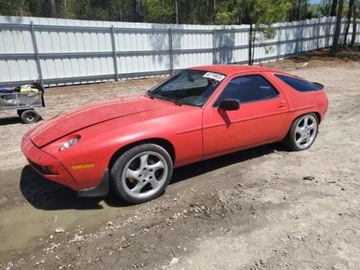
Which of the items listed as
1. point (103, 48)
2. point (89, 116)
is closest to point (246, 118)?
point (89, 116)

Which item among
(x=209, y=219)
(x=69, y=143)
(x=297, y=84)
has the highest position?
(x=297, y=84)

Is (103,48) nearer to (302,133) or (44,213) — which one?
(302,133)

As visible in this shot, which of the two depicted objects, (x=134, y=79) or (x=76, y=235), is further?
(x=134, y=79)

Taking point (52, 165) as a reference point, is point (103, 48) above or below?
above

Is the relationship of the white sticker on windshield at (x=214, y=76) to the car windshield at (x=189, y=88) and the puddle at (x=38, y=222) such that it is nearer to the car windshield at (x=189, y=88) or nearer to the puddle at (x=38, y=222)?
the car windshield at (x=189, y=88)

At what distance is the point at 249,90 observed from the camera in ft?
15.0

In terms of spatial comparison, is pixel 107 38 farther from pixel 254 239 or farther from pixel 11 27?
pixel 254 239

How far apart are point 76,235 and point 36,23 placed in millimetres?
9966

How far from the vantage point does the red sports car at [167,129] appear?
3.38m

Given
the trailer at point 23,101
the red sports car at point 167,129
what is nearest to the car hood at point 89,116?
the red sports car at point 167,129

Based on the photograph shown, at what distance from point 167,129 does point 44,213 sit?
1.61 metres

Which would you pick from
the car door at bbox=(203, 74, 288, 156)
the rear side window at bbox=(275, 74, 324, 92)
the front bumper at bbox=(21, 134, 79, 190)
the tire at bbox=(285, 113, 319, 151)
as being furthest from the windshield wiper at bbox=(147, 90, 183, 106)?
the tire at bbox=(285, 113, 319, 151)

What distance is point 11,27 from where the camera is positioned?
10.7 meters

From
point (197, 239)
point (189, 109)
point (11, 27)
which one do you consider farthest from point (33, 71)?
point (197, 239)
